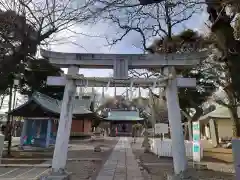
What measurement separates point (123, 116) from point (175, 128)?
36924mm

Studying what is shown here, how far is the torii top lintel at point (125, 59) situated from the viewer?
757cm

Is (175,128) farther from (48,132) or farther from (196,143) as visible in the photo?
(48,132)

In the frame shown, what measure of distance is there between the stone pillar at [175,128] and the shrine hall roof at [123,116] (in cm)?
3419

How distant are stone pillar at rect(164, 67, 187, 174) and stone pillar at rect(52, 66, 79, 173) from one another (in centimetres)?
275

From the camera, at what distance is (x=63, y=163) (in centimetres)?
720

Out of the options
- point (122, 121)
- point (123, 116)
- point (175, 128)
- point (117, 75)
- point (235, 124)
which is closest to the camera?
point (175, 128)

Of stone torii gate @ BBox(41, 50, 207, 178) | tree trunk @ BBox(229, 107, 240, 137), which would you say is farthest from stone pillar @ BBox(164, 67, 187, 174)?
tree trunk @ BBox(229, 107, 240, 137)

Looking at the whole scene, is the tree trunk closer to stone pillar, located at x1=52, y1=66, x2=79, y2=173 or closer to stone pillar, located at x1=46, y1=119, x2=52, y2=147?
stone pillar, located at x1=46, y1=119, x2=52, y2=147

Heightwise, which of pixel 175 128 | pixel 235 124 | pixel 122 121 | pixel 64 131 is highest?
pixel 122 121

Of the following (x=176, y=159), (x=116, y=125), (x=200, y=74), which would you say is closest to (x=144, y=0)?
(x=176, y=159)

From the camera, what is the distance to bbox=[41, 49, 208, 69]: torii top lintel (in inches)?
298

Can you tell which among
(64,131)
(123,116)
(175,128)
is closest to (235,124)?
(175,128)

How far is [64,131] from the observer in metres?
7.24

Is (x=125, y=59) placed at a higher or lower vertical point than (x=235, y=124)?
higher
